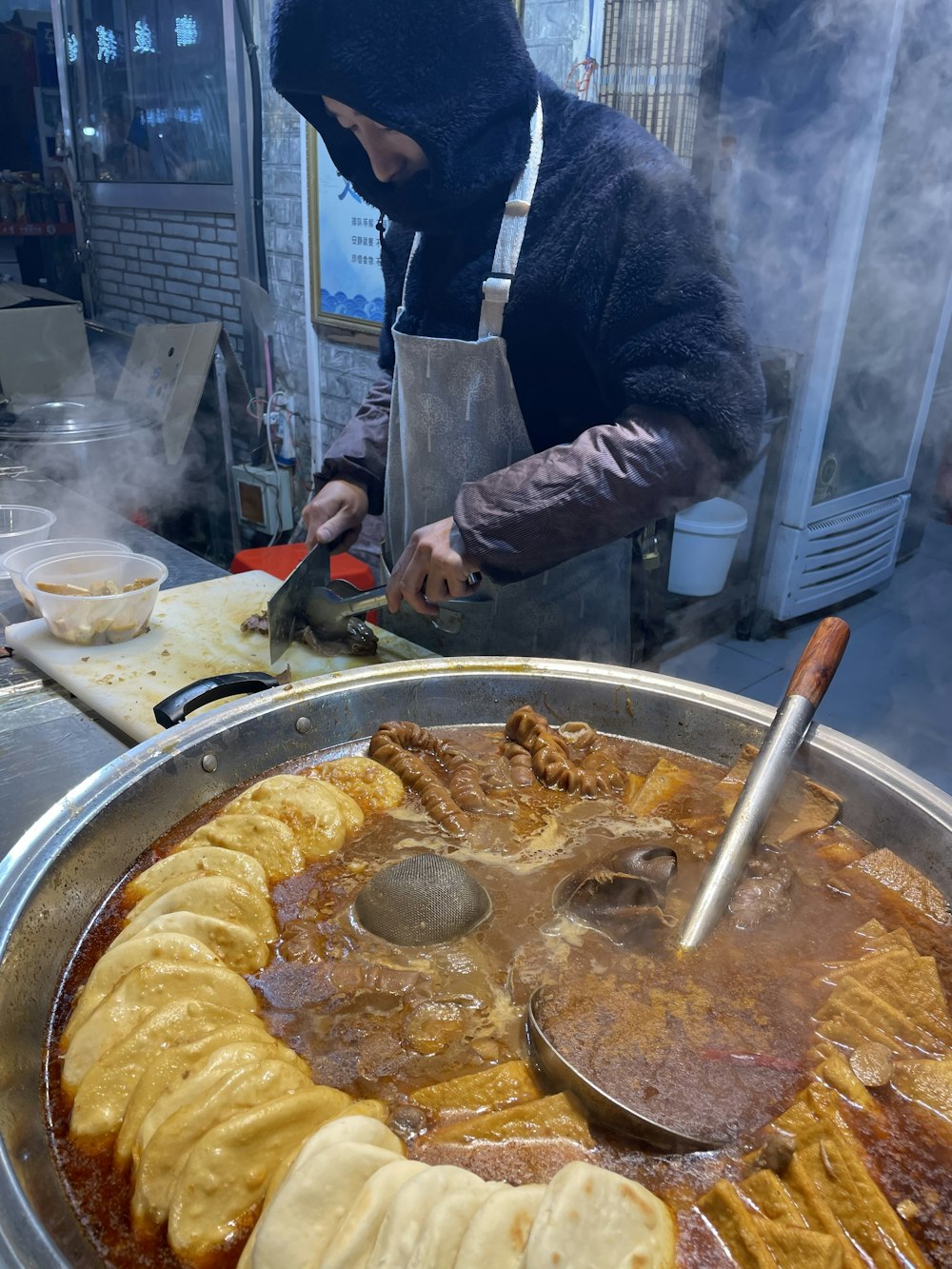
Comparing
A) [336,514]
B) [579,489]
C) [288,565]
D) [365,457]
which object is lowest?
[288,565]

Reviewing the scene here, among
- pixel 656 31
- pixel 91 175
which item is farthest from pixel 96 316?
pixel 656 31

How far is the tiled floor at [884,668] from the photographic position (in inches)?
189

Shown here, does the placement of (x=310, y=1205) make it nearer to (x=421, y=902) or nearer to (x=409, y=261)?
(x=421, y=902)

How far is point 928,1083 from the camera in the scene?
4.22 ft

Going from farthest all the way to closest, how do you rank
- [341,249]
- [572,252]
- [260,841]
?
[341,249]
[572,252]
[260,841]

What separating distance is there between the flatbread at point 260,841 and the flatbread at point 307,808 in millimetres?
33

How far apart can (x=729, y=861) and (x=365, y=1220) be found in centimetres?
89

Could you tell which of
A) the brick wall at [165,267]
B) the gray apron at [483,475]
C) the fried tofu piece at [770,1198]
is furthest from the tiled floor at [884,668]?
the brick wall at [165,267]

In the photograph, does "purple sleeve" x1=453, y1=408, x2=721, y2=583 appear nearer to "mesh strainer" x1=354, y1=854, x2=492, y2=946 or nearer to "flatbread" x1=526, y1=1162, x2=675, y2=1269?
"mesh strainer" x1=354, y1=854, x2=492, y2=946

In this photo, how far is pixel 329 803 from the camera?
6.07 feet

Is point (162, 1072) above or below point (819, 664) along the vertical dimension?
below

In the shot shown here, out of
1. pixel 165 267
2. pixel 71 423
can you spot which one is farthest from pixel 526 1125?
pixel 165 267

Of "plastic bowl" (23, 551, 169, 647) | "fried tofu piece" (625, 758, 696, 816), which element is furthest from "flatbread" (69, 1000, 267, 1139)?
"plastic bowl" (23, 551, 169, 647)

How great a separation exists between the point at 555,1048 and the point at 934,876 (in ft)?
2.98
